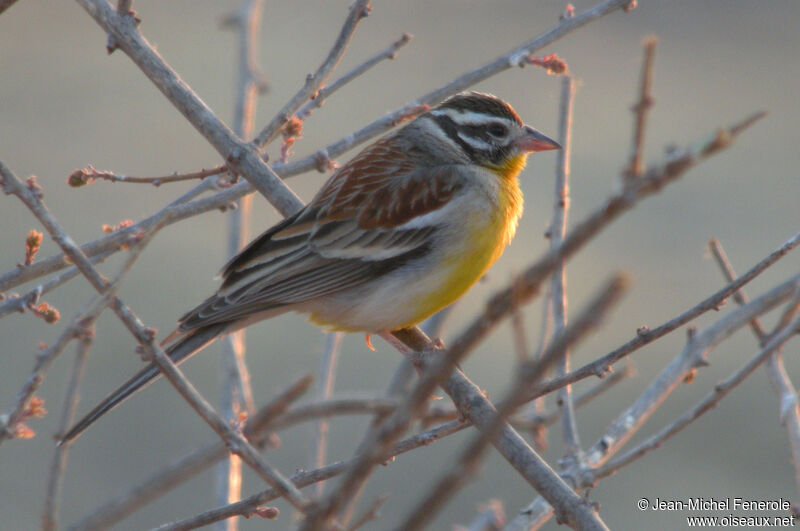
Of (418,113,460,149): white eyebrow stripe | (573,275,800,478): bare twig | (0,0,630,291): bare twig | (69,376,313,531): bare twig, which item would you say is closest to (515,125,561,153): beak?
(418,113,460,149): white eyebrow stripe

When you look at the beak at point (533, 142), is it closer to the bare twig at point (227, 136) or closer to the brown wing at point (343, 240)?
the brown wing at point (343, 240)

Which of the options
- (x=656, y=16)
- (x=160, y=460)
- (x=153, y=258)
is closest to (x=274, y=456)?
(x=160, y=460)

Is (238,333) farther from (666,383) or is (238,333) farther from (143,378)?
(666,383)

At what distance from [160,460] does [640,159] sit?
7628mm

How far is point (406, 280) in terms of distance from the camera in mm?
4586

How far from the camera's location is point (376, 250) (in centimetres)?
474

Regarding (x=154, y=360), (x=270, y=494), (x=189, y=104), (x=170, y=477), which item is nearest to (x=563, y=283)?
(x=189, y=104)

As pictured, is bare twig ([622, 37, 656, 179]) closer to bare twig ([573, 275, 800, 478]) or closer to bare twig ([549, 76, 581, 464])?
bare twig ([573, 275, 800, 478])

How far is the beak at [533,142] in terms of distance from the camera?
507 cm

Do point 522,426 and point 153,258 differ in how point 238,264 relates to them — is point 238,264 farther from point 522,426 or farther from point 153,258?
point 153,258

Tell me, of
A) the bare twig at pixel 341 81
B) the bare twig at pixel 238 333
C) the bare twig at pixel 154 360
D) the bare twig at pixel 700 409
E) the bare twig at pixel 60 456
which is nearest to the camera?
the bare twig at pixel 60 456

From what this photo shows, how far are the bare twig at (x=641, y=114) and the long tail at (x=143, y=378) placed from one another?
1.21 meters

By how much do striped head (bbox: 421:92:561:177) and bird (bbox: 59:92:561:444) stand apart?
66mm

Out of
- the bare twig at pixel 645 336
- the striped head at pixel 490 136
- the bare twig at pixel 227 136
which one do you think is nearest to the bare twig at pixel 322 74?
the bare twig at pixel 227 136
